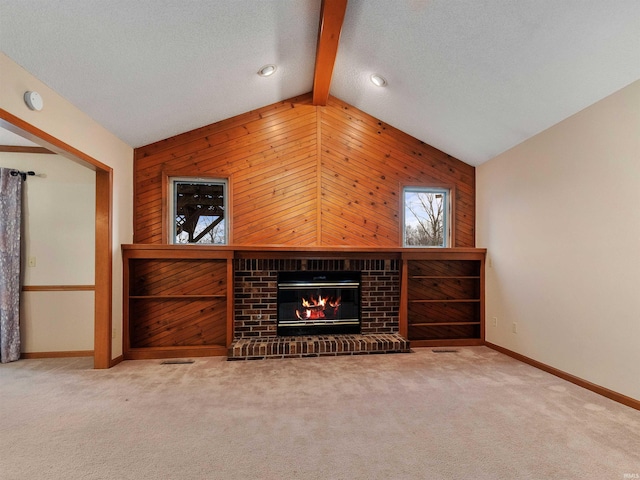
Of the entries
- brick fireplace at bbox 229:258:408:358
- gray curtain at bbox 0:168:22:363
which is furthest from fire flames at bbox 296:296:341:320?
gray curtain at bbox 0:168:22:363

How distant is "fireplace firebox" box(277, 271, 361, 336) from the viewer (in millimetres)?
4105

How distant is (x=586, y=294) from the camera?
2.85m

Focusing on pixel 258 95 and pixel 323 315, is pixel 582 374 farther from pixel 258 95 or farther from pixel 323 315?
pixel 258 95

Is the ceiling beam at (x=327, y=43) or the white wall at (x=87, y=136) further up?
the ceiling beam at (x=327, y=43)

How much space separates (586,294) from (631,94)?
175 cm

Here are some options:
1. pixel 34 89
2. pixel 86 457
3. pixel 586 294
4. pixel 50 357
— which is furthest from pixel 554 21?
pixel 50 357

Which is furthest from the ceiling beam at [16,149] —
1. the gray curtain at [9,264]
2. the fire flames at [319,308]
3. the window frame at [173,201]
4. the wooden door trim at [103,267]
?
the fire flames at [319,308]

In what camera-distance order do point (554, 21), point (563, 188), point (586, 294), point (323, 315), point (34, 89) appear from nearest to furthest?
point (554, 21) < point (34, 89) < point (586, 294) < point (563, 188) < point (323, 315)

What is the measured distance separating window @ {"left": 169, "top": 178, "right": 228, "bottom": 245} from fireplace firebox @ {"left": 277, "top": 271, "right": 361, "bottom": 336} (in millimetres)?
1106

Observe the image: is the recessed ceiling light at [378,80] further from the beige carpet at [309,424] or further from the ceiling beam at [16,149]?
the ceiling beam at [16,149]

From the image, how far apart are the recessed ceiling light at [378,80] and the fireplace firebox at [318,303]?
94.9 inches

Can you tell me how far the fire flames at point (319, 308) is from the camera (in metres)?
4.16

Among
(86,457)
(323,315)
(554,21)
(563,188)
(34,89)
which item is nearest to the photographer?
(86,457)

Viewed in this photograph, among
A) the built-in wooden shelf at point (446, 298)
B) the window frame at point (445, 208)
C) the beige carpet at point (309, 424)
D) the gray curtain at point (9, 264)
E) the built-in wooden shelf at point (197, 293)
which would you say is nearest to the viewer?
the beige carpet at point (309, 424)
